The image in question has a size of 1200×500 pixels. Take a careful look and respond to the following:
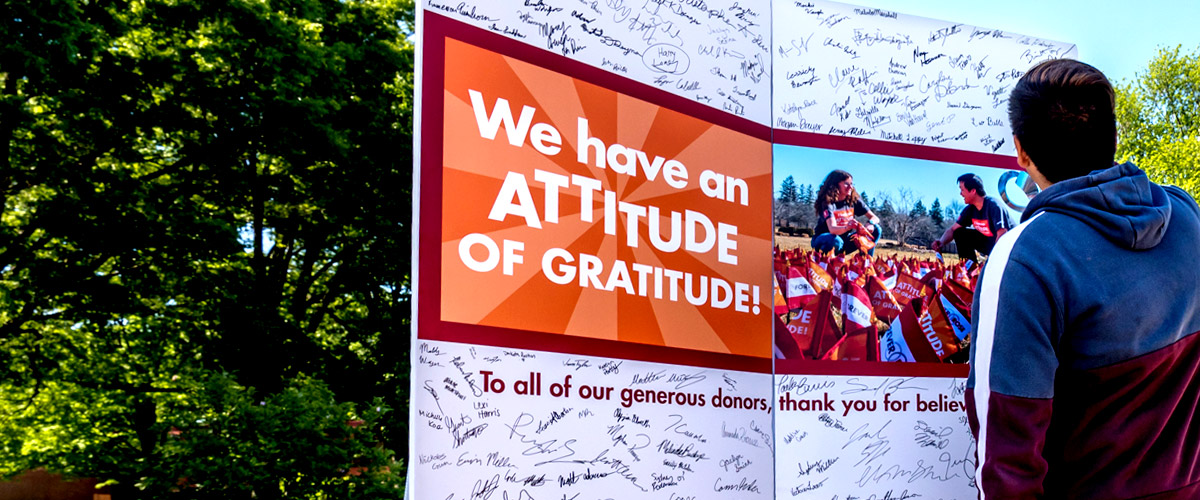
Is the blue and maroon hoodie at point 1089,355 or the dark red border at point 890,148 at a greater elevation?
the dark red border at point 890,148

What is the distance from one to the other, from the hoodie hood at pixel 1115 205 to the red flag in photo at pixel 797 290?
2311 mm

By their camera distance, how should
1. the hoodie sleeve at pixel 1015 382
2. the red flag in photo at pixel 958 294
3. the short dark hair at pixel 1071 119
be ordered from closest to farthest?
the hoodie sleeve at pixel 1015 382, the short dark hair at pixel 1071 119, the red flag in photo at pixel 958 294

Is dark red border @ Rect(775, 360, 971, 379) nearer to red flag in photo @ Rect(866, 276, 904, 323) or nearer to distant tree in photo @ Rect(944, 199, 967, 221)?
red flag in photo @ Rect(866, 276, 904, 323)

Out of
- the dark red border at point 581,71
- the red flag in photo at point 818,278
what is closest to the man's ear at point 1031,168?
the dark red border at point 581,71

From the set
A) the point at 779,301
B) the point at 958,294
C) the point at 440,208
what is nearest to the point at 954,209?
the point at 958,294

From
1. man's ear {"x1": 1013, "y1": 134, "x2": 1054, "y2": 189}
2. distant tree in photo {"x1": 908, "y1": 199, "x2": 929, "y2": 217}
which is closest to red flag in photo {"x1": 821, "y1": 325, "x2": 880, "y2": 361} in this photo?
distant tree in photo {"x1": 908, "y1": 199, "x2": 929, "y2": 217}

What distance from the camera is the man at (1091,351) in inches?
52.2

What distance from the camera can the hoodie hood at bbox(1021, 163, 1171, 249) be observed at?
1372 mm

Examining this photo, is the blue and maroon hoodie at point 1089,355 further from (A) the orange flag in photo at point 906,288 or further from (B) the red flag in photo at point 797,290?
(A) the orange flag in photo at point 906,288

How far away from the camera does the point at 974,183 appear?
14.1 ft

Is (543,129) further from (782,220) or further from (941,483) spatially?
(941,483)

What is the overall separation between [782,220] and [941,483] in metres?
1.30

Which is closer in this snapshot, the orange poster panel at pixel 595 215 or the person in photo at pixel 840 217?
the orange poster panel at pixel 595 215

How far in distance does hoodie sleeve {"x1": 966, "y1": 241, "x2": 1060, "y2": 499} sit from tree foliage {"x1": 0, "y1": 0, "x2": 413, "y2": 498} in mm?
9718
